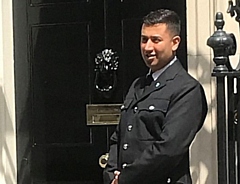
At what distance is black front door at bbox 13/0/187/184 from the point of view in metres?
4.32

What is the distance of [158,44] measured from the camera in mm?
3115

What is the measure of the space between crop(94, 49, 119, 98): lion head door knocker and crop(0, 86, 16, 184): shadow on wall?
0.64 m

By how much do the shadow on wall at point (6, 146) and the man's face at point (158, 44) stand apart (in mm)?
1553

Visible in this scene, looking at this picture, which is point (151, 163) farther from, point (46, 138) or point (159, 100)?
point (46, 138)

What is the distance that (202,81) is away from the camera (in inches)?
157

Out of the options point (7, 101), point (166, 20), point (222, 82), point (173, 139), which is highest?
point (166, 20)

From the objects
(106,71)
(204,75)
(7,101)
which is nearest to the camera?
(204,75)

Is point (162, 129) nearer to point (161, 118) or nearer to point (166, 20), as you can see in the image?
point (161, 118)

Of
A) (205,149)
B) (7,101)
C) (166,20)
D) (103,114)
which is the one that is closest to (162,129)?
(166,20)

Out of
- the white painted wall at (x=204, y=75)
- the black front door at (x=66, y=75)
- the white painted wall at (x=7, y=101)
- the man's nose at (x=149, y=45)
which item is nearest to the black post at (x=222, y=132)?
the man's nose at (x=149, y=45)

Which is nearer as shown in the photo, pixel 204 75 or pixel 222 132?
pixel 222 132

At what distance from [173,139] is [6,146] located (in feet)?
5.74

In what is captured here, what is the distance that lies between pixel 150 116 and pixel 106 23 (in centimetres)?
138

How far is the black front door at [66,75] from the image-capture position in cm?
432
